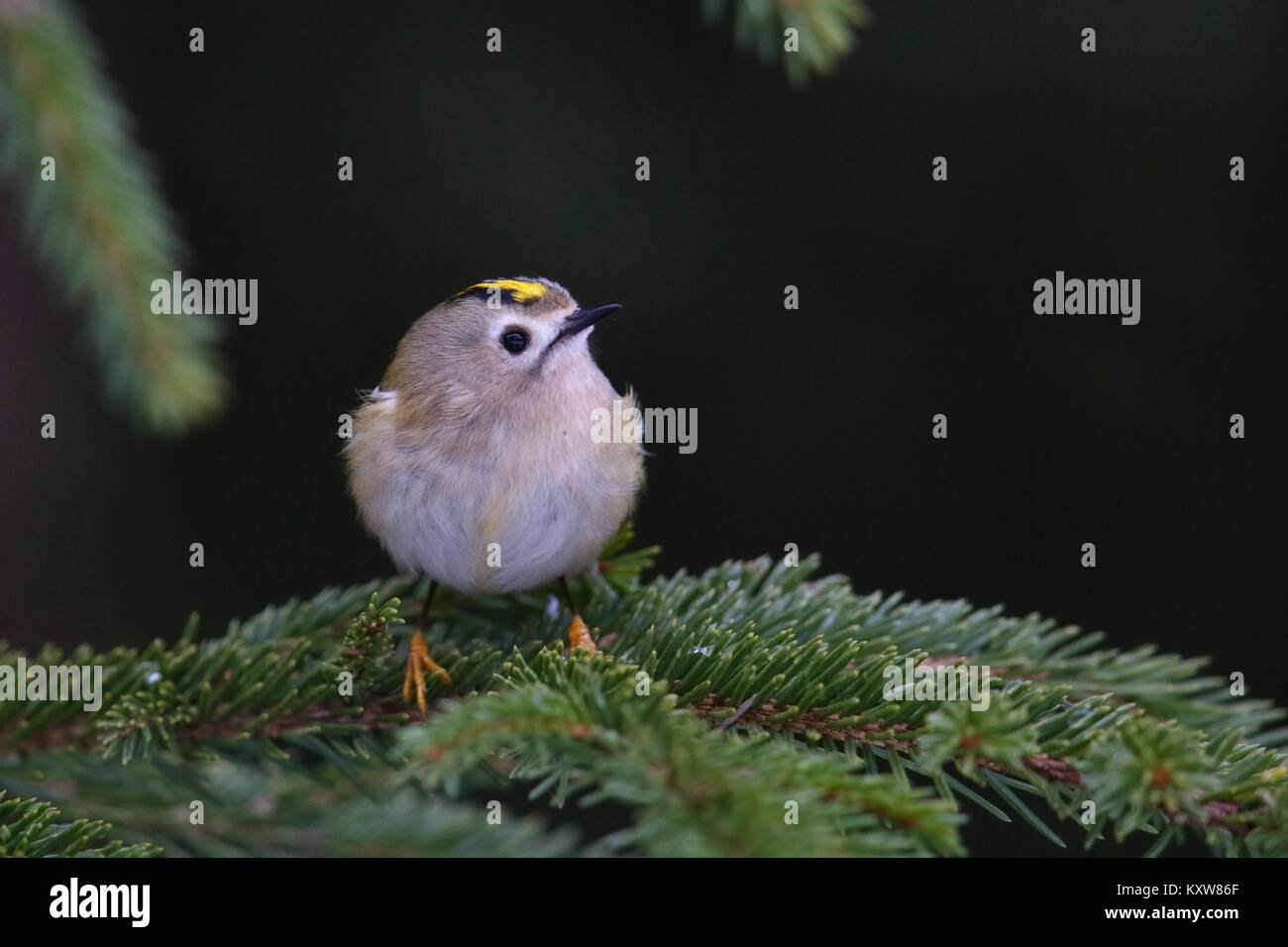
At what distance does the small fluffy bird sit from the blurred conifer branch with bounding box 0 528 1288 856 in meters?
0.12

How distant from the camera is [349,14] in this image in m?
3.67

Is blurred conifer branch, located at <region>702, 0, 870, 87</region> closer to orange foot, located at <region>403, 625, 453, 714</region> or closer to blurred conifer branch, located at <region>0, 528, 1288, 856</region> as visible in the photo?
blurred conifer branch, located at <region>0, 528, 1288, 856</region>

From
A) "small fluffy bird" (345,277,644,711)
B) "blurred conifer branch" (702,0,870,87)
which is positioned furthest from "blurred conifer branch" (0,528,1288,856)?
"blurred conifer branch" (702,0,870,87)

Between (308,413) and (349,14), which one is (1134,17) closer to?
(349,14)

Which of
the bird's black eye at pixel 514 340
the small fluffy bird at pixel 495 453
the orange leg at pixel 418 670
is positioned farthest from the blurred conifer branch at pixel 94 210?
the bird's black eye at pixel 514 340

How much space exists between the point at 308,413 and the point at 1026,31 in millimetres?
2488

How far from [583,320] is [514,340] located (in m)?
0.16

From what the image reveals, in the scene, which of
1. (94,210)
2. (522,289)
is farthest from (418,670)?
(522,289)

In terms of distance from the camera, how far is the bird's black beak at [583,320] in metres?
2.59

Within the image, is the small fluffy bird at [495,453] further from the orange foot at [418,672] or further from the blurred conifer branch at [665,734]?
the blurred conifer branch at [665,734]

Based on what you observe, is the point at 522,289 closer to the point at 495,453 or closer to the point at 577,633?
the point at 495,453

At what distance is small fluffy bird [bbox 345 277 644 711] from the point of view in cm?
229
